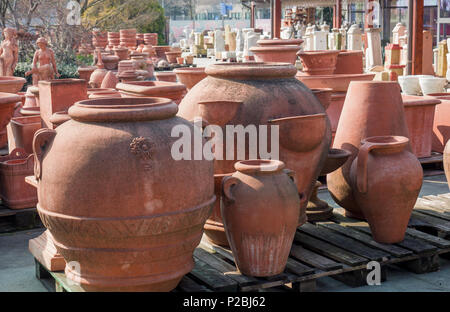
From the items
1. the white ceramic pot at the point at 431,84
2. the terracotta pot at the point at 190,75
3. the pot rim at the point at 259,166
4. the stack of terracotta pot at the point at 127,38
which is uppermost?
the stack of terracotta pot at the point at 127,38

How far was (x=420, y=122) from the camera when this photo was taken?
6375mm

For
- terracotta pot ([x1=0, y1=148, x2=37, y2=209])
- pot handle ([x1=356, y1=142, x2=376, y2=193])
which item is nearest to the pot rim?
pot handle ([x1=356, y1=142, x2=376, y2=193])

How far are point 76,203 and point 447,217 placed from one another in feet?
9.05

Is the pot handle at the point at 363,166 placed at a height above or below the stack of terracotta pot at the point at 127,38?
below

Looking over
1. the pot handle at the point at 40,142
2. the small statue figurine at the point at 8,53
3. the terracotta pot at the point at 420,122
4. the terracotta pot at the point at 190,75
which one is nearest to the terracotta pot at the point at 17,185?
the terracotta pot at the point at 190,75

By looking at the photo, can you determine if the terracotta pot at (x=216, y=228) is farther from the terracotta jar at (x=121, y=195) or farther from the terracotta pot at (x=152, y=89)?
the terracotta pot at (x=152, y=89)

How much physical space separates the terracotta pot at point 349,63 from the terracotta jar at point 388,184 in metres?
3.39

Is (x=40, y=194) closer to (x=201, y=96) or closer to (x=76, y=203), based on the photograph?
(x=76, y=203)

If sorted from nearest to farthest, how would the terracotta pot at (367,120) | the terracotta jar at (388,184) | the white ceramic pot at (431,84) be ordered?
the terracotta jar at (388,184) < the terracotta pot at (367,120) < the white ceramic pot at (431,84)

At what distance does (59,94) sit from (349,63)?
3.54 meters

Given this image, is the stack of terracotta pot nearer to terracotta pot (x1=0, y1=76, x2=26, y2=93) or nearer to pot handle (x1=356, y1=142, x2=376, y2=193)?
terracotta pot (x1=0, y1=76, x2=26, y2=93)

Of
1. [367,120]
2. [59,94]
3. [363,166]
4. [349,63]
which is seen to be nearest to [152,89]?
[59,94]

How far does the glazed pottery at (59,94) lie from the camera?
5098 mm

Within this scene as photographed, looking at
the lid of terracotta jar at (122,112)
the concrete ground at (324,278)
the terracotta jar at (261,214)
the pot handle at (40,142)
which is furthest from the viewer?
the concrete ground at (324,278)
